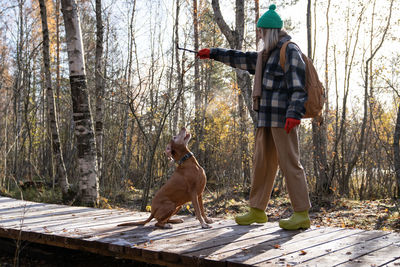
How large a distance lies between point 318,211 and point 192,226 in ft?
15.8

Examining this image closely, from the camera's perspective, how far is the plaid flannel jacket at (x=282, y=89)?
3359 mm

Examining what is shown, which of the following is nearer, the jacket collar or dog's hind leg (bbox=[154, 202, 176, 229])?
the jacket collar

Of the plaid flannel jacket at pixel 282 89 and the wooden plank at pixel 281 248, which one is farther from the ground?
the plaid flannel jacket at pixel 282 89

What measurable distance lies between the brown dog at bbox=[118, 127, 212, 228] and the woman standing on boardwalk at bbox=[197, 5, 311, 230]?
0.60 meters

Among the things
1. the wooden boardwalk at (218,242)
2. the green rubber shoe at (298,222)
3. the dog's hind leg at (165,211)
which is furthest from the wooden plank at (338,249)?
the dog's hind leg at (165,211)

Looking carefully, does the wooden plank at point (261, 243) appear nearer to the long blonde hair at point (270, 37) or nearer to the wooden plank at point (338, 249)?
the wooden plank at point (338, 249)

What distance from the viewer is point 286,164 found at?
11.5ft

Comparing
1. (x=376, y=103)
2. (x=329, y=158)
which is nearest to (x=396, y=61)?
(x=376, y=103)

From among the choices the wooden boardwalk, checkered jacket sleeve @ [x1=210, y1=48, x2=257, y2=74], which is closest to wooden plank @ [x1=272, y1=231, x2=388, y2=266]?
the wooden boardwalk

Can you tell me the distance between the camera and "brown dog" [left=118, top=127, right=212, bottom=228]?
372 cm

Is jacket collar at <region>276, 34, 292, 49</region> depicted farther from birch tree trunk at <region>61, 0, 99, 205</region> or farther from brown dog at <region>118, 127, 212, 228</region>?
birch tree trunk at <region>61, 0, 99, 205</region>

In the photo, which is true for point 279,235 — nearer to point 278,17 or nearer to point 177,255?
point 177,255

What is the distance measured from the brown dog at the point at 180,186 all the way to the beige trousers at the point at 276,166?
0.59 meters

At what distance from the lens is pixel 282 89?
3605 mm
